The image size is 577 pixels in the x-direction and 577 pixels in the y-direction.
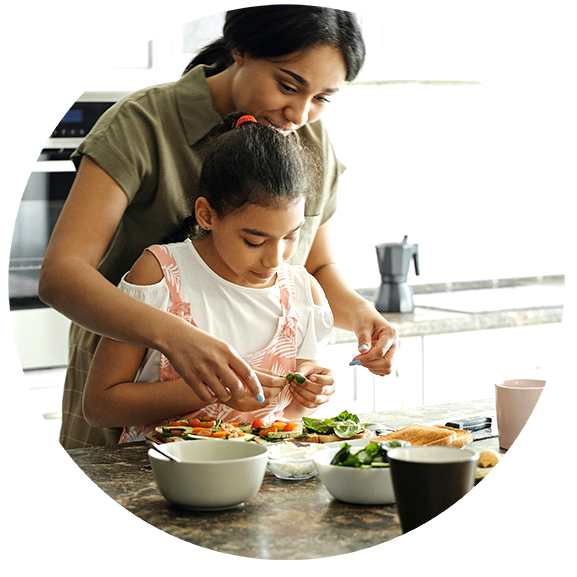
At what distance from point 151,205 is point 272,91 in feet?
1.03

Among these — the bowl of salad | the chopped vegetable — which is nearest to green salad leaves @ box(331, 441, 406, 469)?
the bowl of salad

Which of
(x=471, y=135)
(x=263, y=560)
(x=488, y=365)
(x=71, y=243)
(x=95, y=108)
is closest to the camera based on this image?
(x=263, y=560)

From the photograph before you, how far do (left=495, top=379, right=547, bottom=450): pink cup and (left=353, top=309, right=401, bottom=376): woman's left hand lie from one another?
1.01 ft

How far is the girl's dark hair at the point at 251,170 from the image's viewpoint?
4.16 ft

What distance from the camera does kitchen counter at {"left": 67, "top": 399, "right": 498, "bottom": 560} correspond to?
69 cm

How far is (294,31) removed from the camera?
48.5 inches

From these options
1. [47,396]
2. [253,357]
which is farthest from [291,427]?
[47,396]

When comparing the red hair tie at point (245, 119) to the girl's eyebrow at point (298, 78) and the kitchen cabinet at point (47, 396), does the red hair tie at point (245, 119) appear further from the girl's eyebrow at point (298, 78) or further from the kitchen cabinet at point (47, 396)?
the kitchen cabinet at point (47, 396)

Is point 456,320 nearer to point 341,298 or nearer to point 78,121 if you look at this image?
point 341,298

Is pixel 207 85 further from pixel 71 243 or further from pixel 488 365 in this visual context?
pixel 488 365

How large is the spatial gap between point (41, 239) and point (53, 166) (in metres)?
0.25

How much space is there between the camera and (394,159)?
306cm

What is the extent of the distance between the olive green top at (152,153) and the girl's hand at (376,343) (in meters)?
0.40

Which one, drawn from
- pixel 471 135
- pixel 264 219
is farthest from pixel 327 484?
pixel 471 135
